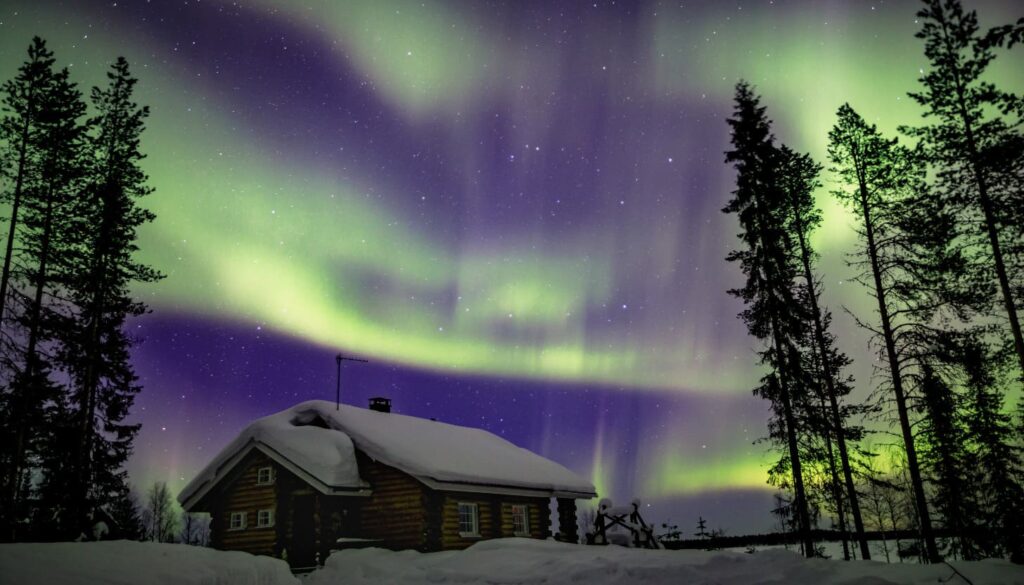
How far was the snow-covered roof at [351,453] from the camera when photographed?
72.9 feet

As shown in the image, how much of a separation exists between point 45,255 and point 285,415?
9863 mm

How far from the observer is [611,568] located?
13.7m

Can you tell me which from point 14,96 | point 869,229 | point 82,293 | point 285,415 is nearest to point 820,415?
point 869,229

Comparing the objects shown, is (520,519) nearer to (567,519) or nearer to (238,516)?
(567,519)

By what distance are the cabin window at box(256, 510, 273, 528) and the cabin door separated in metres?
0.94

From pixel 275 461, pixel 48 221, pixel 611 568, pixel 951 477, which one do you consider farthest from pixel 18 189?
pixel 951 477

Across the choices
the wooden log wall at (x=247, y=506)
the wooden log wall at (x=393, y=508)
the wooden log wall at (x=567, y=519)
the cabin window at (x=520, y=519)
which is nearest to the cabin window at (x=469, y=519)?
the wooden log wall at (x=393, y=508)

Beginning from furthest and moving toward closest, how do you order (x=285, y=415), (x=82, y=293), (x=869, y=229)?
(x=285, y=415) < (x=82, y=293) < (x=869, y=229)

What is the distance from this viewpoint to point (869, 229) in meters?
21.0

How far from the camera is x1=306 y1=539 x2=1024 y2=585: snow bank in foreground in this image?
10891 millimetres

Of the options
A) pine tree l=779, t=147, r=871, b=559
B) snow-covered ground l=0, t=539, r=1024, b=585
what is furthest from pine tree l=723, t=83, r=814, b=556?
snow-covered ground l=0, t=539, r=1024, b=585

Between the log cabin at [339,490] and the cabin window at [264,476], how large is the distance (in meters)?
0.04

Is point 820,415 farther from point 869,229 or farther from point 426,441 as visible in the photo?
point 426,441

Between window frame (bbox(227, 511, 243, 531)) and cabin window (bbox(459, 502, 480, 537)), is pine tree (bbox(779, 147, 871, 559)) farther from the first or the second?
window frame (bbox(227, 511, 243, 531))
